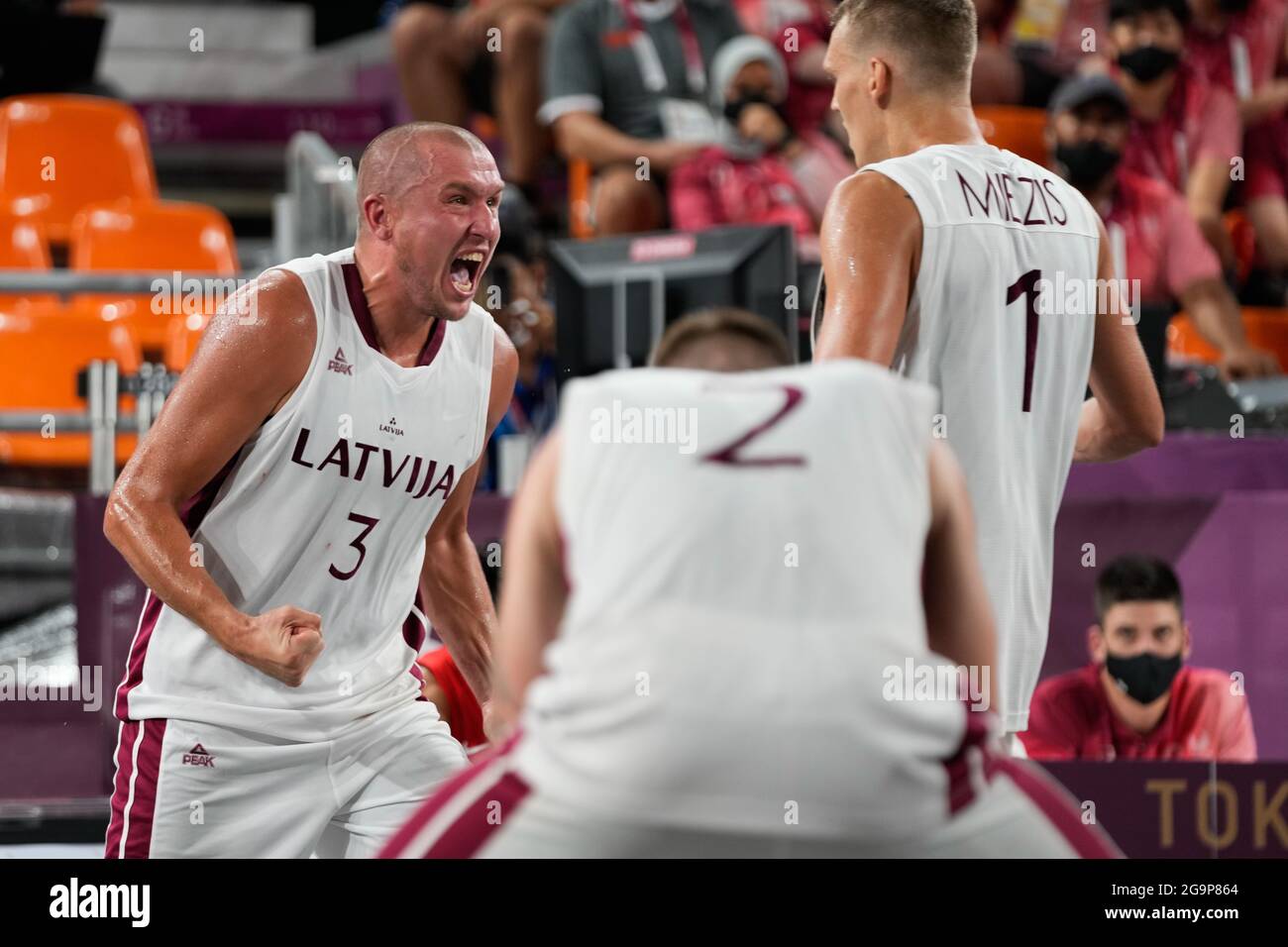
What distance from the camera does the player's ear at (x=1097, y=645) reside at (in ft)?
16.4

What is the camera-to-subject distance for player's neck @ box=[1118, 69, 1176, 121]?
24.4 feet

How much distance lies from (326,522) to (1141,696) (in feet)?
8.26

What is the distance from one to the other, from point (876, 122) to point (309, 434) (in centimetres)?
115

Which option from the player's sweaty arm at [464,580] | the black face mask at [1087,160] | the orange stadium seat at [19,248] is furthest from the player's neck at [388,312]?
the orange stadium seat at [19,248]

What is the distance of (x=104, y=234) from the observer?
304 inches

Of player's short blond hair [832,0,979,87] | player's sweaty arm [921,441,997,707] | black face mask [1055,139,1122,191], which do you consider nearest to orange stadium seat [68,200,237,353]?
black face mask [1055,139,1122,191]

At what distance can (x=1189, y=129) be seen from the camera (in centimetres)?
773

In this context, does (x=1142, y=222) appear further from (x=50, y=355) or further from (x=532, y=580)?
(x=532, y=580)

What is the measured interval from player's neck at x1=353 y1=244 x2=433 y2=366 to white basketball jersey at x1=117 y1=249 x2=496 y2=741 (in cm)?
2

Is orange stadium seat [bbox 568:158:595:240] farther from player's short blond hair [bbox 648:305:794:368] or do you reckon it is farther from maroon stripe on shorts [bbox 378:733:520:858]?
maroon stripe on shorts [bbox 378:733:520:858]
